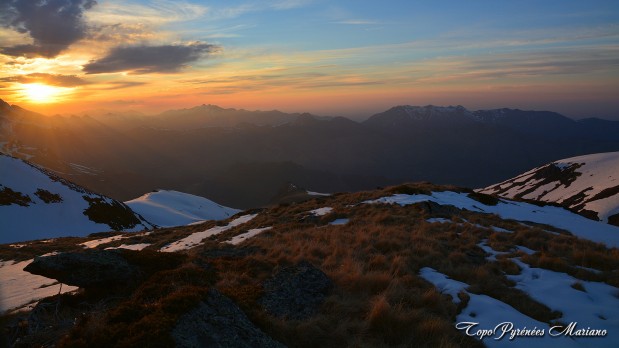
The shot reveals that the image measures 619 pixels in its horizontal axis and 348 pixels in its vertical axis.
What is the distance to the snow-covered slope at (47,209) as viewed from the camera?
48.8m

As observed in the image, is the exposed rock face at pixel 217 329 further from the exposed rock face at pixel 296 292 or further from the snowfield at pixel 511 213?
the snowfield at pixel 511 213

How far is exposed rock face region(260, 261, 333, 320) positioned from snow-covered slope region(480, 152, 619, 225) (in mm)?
79199

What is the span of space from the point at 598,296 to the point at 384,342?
6.17 meters

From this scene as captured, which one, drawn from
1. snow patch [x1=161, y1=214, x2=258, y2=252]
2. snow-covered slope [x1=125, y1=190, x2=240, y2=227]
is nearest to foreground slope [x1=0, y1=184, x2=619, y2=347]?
snow patch [x1=161, y1=214, x2=258, y2=252]

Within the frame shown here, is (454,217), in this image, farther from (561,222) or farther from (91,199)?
(91,199)

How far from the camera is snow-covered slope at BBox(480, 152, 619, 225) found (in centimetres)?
7450

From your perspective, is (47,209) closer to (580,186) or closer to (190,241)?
(190,241)

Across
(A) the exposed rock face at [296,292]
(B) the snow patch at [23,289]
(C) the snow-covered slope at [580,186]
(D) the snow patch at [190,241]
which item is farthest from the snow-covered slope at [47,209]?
(C) the snow-covered slope at [580,186]

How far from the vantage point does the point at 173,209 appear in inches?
3258

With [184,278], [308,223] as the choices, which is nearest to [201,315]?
[184,278]

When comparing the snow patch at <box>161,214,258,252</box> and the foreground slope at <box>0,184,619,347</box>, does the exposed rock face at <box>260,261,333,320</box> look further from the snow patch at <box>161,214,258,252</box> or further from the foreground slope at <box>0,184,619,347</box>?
the snow patch at <box>161,214,258,252</box>

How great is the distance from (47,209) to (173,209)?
29905mm

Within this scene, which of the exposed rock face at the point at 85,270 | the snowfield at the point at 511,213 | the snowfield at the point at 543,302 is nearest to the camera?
the snowfield at the point at 543,302

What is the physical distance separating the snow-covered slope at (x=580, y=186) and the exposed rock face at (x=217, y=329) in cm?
8197
